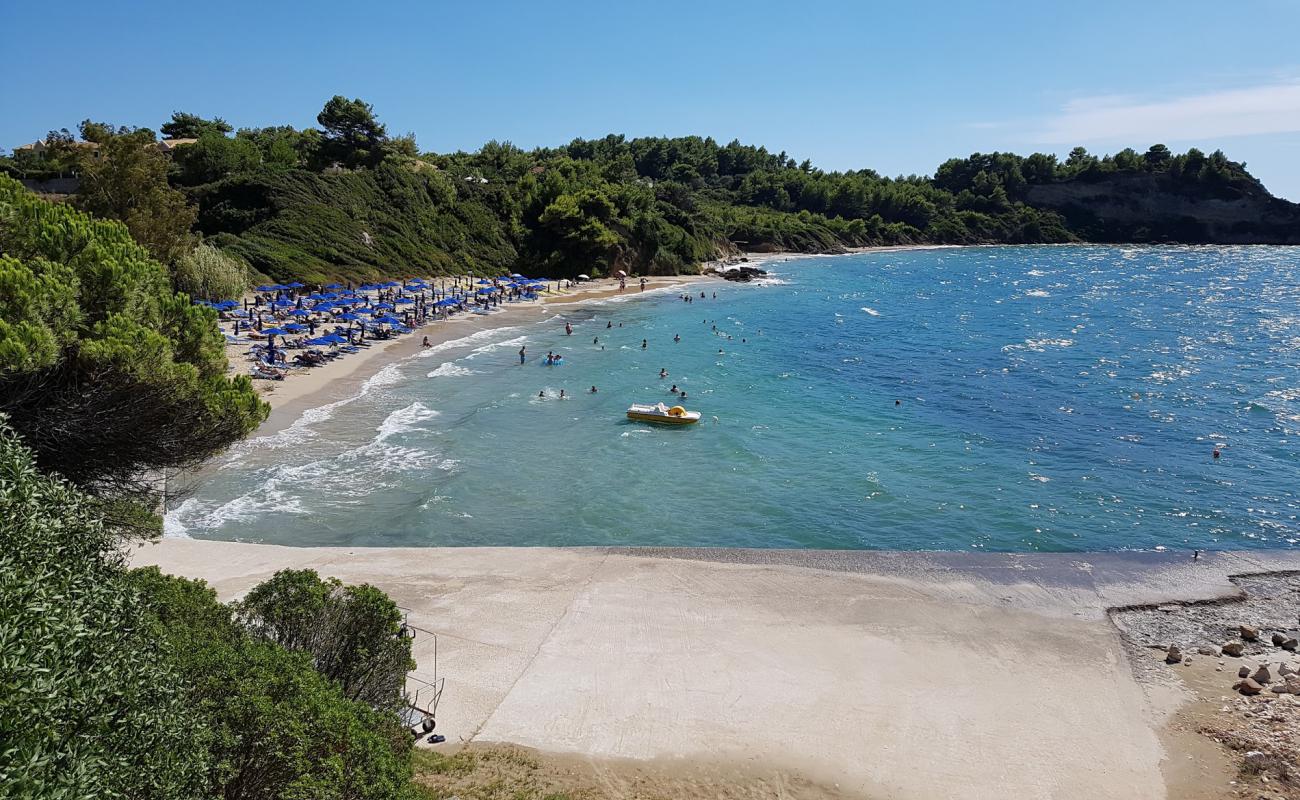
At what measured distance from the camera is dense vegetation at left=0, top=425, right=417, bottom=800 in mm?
6047

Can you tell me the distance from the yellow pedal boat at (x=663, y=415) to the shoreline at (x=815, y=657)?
14953mm

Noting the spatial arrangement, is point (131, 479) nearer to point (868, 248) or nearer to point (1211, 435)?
point (1211, 435)

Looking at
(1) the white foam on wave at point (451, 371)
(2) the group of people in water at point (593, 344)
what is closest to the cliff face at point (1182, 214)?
(2) the group of people in water at point (593, 344)

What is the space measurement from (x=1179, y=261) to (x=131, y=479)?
178248mm

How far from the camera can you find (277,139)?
101 m

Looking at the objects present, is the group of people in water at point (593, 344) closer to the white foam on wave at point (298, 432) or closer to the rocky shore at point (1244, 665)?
the white foam on wave at point (298, 432)

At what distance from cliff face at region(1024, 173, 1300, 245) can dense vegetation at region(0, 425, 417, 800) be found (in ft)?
752

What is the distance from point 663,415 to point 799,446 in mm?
7369

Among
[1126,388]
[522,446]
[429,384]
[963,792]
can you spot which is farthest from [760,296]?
[963,792]

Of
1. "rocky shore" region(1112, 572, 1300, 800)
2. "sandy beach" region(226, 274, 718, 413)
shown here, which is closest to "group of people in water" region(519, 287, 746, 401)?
"sandy beach" region(226, 274, 718, 413)

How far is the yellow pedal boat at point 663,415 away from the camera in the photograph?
128 feet

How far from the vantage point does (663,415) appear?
39000 millimetres

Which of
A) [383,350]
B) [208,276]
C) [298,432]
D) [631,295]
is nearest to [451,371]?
[383,350]

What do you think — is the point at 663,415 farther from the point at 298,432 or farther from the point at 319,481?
the point at 298,432
